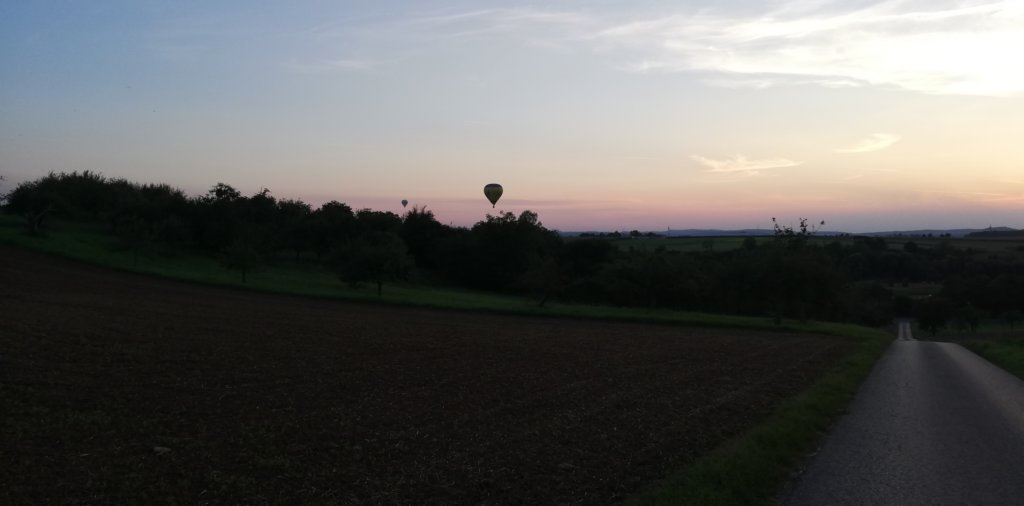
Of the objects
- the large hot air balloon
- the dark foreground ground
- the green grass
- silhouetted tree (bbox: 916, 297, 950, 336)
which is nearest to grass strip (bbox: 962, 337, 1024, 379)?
the green grass

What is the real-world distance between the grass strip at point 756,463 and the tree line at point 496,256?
1622 inches

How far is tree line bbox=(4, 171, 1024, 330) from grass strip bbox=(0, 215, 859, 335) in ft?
4.52

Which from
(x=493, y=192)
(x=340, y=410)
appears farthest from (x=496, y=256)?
(x=340, y=410)

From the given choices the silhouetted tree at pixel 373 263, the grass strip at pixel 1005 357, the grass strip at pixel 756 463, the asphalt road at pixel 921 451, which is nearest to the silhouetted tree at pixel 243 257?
the silhouetted tree at pixel 373 263

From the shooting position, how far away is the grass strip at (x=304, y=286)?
162ft

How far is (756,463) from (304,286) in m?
49.6

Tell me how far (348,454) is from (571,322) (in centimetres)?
3634

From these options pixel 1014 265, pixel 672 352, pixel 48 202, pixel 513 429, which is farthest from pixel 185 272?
pixel 1014 265

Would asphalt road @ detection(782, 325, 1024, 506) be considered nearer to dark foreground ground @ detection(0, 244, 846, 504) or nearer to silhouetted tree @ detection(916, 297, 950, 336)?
dark foreground ground @ detection(0, 244, 846, 504)

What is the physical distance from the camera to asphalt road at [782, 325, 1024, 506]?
361 inches

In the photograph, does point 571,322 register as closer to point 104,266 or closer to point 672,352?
point 672,352

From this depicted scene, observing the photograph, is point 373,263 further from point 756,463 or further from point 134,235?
point 756,463

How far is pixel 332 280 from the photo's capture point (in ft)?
214

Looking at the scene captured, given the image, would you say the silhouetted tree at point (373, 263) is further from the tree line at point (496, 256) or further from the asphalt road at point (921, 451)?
the asphalt road at point (921, 451)
